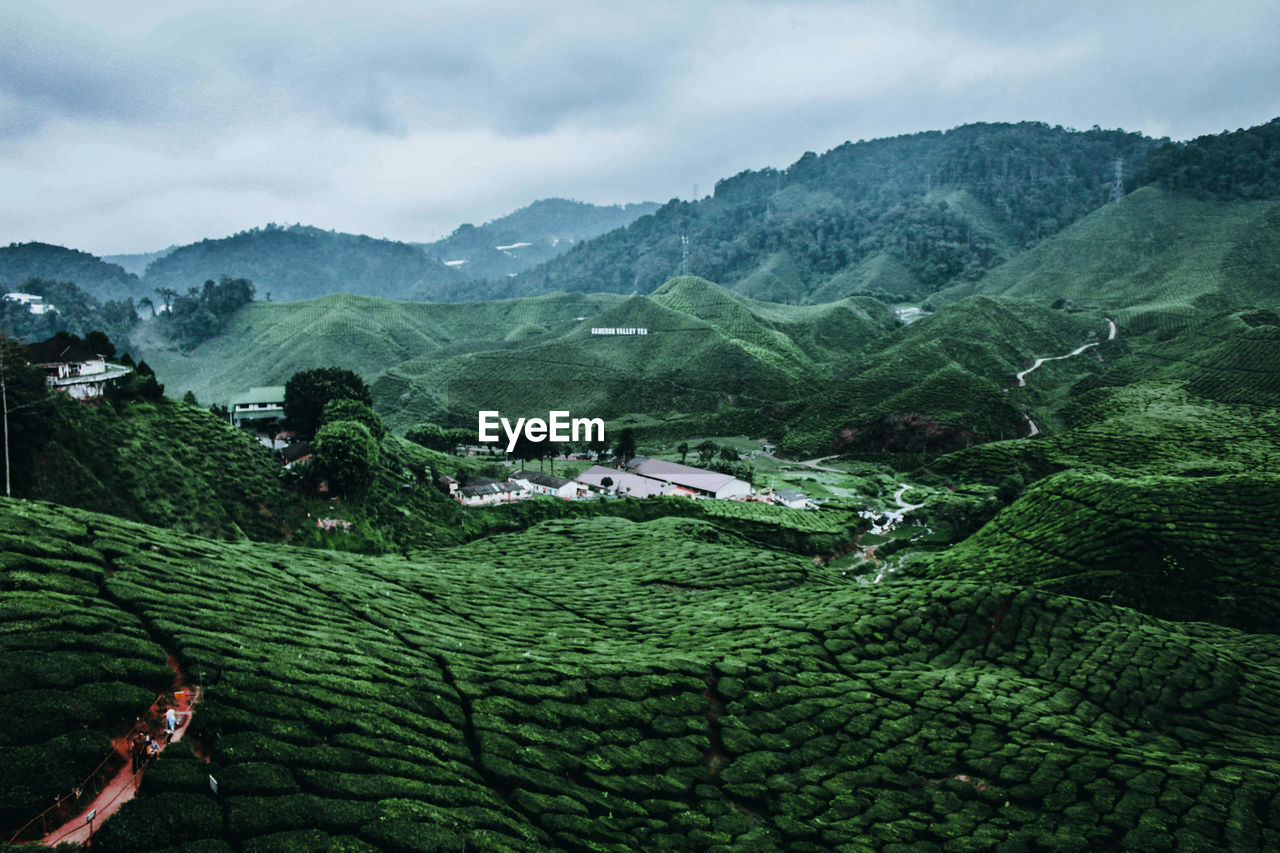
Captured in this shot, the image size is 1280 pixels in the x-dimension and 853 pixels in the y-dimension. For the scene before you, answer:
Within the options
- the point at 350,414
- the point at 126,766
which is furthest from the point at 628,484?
the point at 126,766

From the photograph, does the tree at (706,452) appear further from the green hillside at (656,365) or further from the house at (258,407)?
the house at (258,407)

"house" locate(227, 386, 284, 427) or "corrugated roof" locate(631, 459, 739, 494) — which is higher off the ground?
"house" locate(227, 386, 284, 427)

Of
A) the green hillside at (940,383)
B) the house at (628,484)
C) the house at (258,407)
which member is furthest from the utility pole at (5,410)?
the green hillside at (940,383)

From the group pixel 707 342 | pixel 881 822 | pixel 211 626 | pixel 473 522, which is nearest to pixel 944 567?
pixel 881 822

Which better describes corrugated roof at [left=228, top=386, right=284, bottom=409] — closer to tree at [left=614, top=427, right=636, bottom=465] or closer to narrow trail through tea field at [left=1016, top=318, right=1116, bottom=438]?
tree at [left=614, top=427, right=636, bottom=465]

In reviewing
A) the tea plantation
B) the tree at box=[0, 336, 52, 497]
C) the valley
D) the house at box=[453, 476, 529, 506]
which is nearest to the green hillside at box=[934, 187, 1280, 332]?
the valley

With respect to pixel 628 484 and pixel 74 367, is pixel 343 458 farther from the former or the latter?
pixel 628 484
